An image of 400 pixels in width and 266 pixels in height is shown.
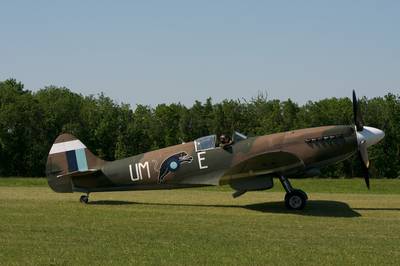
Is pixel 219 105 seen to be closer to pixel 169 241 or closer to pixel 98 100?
pixel 98 100

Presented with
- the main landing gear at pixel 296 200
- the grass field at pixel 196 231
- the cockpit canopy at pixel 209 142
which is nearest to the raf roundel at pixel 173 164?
the cockpit canopy at pixel 209 142

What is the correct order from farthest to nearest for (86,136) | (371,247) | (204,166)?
1. (86,136)
2. (204,166)
3. (371,247)

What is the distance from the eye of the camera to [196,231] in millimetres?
10727

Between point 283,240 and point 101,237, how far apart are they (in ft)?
10.0

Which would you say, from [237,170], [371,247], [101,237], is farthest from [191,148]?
[371,247]

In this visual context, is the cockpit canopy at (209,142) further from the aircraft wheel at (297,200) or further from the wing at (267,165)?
the aircraft wheel at (297,200)

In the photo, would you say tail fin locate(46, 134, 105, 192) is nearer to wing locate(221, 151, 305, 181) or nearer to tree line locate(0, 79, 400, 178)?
wing locate(221, 151, 305, 181)

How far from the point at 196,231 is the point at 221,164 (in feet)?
16.7

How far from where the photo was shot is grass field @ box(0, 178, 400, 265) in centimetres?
805

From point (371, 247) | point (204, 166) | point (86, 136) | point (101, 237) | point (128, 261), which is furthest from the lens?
point (86, 136)

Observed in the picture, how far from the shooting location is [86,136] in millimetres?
60219

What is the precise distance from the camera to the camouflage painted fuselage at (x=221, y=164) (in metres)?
15.1

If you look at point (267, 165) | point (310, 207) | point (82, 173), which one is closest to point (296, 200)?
point (310, 207)

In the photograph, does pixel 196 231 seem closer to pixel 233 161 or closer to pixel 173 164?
pixel 233 161
